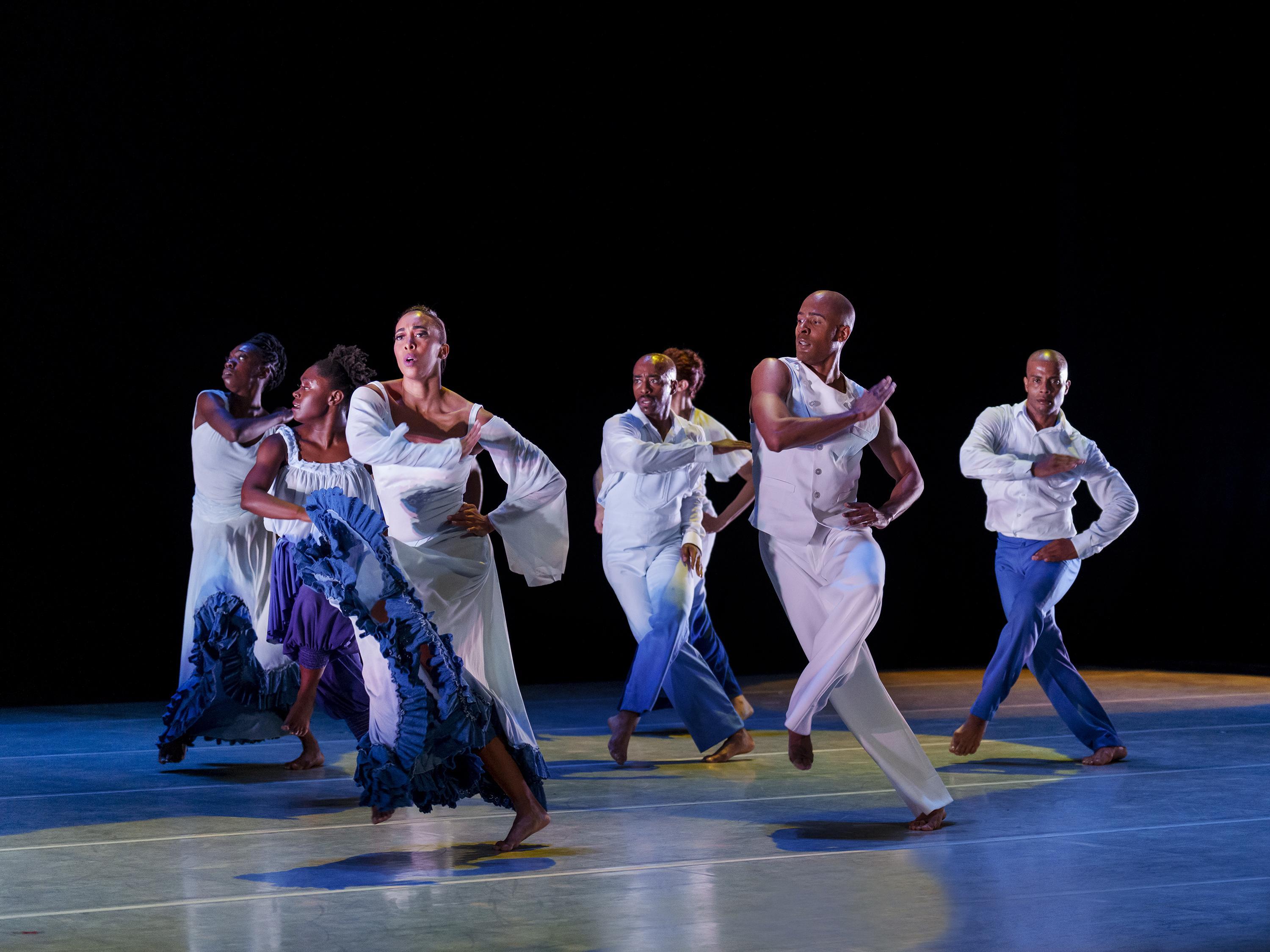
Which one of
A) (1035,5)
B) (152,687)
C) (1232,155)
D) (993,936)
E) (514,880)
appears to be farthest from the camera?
(1035,5)

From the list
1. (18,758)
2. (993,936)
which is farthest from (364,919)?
(18,758)

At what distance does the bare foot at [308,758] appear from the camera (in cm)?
604

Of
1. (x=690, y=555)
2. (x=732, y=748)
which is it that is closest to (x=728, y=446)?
(x=690, y=555)

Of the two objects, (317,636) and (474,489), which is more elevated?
(474,489)

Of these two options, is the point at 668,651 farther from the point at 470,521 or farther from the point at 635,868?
the point at 635,868

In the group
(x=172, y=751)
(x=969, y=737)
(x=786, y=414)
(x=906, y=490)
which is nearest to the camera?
(x=786, y=414)

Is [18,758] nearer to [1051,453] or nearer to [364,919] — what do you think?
[364,919]

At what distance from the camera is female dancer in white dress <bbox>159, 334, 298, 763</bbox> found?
593cm

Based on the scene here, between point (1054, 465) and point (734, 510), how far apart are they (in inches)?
67.9

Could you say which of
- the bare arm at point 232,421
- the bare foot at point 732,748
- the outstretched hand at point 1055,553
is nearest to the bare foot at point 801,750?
the bare foot at point 732,748

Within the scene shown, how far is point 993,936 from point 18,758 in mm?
4539

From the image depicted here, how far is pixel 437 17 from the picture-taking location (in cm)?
909

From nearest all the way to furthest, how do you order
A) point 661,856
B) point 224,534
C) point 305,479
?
point 661,856 → point 305,479 → point 224,534

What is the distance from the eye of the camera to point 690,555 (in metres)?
6.39
